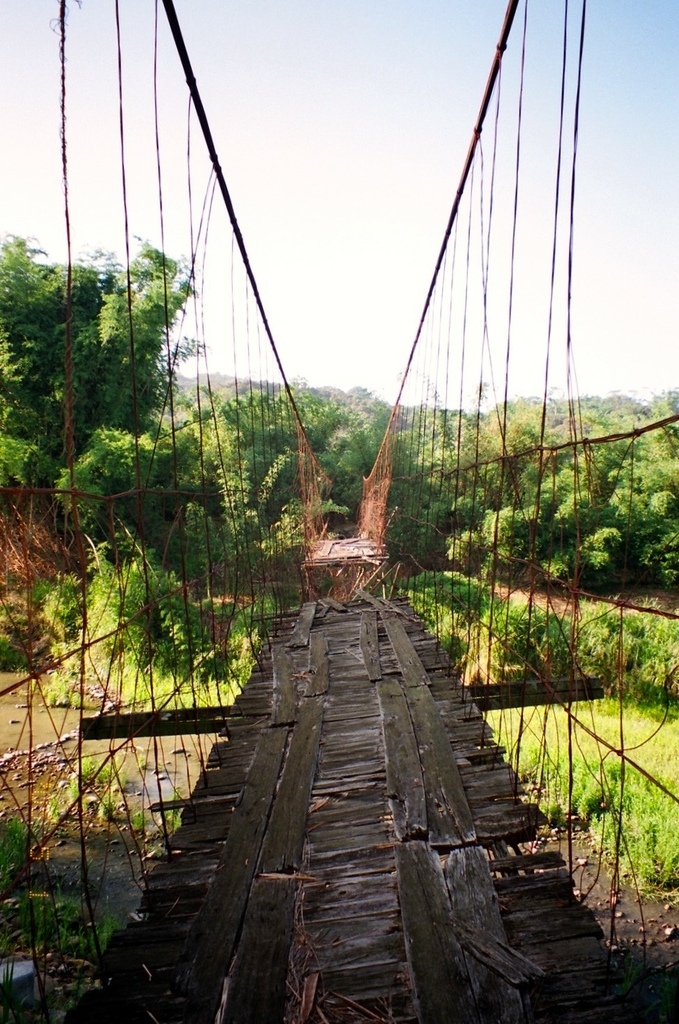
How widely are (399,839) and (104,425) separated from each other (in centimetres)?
973

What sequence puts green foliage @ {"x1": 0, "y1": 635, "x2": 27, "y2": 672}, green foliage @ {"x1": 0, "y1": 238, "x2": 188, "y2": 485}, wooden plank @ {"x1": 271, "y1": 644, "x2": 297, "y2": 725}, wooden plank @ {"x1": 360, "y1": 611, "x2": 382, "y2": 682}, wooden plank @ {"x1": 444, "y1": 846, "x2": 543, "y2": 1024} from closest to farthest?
wooden plank @ {"x1": 444, "y1": 846, "x2": 543, "y2": 1024}
wooden plank @ {"x1": 271, "y1": 644, "x2": 297, "y2": 725}
wooden plank @ {"x1": 360, "y1": 611, "x2": 382, "y2": 682}
green foliage @ {"x1": 0, "y1": 635, "x2": 27, "y2": 672}
green foliage @ {"x1": 0, "y1": 238, "x2": 188, "y2": 485}

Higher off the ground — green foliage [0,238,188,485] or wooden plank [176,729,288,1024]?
green foliage [0,238,188,485]

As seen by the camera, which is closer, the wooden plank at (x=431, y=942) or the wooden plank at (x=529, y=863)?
the wooden plank at (x=431, y=942)

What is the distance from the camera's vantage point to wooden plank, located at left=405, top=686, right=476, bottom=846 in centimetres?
123

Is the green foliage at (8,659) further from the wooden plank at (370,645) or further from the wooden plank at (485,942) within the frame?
the wooden plank at (485,942)

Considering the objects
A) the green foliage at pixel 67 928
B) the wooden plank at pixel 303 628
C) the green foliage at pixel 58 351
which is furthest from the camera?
the green foliage at pixel 58 351

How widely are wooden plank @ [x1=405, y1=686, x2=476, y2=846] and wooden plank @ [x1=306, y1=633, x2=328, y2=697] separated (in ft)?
1.14

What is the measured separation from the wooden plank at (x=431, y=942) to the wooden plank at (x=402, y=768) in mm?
73

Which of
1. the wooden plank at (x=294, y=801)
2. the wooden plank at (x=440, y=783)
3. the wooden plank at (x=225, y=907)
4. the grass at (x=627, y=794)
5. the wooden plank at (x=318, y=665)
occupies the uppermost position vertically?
the wooden plank at (x=440, y=783)

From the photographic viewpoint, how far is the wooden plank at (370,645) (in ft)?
7.21

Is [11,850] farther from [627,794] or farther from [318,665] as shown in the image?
[627,794]

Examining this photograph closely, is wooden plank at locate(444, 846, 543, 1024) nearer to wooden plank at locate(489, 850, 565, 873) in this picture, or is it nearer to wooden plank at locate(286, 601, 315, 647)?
wooden plank at locate(489, 850, 565, 873)

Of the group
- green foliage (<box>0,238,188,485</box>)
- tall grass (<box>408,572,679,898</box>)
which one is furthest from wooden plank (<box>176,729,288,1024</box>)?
green foliage (<box>0,238,188,485</box>)

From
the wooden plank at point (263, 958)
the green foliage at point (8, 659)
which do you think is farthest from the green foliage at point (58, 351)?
the wooden plank at point (263, 958)
